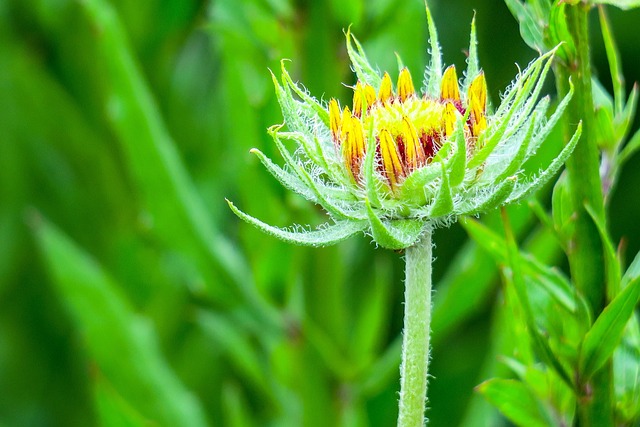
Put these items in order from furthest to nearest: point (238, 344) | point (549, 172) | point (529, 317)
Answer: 1. point (238, 344)
2. point (529, 317)
3. point (549, 172)

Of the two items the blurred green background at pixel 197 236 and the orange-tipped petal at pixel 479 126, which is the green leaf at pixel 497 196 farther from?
the blurred green background at pixel 197 236

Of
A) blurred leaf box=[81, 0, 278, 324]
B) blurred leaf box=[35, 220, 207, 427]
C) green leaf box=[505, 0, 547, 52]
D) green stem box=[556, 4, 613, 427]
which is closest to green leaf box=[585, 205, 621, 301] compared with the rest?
green stem box=[556, 4, 613, 427]

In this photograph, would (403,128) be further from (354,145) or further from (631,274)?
(631,274)

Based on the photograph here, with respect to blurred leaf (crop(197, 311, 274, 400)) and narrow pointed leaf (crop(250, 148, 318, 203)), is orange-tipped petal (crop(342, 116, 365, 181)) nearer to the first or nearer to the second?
narrow pointed leaf (crop(250, 148, 318, 203))

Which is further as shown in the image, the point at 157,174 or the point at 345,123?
the point at 157,174

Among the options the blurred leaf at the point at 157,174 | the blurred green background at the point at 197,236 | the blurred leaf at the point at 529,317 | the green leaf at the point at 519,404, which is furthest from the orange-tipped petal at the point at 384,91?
the blurred leaf at the point at 157,174

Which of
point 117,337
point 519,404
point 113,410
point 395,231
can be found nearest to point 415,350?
point 395,231
